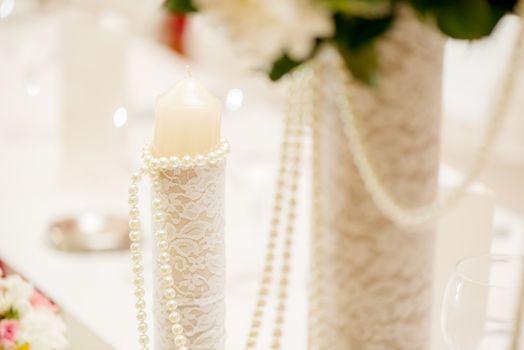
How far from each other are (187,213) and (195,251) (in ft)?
0.11

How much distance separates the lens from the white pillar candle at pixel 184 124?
88cm

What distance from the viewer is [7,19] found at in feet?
10.0

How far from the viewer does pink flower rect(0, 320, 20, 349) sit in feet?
3.12

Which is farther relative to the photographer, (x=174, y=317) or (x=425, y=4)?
(x=174, y=317)

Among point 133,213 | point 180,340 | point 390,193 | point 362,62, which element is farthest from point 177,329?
point 362,62

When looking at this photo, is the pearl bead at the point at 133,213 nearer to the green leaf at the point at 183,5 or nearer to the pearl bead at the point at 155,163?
the pearl bead at the point at 155,163

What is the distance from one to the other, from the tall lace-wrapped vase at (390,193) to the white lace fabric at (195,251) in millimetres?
131

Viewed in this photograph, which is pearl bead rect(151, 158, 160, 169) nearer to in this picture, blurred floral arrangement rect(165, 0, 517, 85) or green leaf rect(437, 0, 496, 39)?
blurred floral arrangement rect(165, 0, 517, 85)

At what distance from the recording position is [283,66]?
667mm

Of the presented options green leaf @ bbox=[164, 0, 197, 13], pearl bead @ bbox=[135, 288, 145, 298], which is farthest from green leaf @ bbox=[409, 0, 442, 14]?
pearl bead @ bbox=[135, 288, 145, 298]

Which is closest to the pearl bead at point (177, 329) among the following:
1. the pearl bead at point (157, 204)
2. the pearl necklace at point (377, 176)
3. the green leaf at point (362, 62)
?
the pearl bead at point (157, 204)

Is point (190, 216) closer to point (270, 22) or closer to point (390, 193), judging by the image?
point (390, 193)

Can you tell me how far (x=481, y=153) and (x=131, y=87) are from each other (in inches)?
78.7

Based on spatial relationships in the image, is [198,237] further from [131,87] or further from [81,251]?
[131,87]
